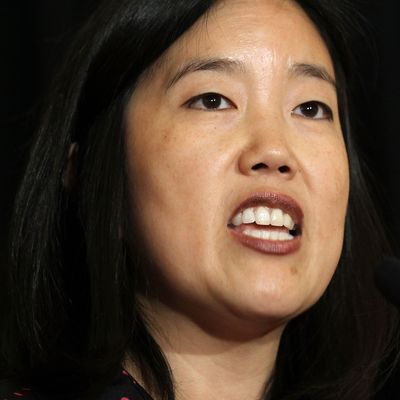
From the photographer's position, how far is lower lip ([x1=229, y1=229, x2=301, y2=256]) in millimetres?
1154

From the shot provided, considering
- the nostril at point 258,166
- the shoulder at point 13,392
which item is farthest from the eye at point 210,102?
the shoulder at point 13,392

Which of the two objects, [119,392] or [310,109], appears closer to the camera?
[119,392]

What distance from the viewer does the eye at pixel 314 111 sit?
1264 millimetres

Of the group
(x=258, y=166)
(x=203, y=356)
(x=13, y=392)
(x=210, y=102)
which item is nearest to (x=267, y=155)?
(x=258, y=166)

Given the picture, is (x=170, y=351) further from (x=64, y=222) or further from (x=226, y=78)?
(x=226, y=78)

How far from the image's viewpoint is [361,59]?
1.65 meters

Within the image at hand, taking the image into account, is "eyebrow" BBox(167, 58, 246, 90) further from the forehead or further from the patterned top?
the patterned top

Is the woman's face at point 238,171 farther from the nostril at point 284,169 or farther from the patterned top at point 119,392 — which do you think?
the patterned top at point 119,392

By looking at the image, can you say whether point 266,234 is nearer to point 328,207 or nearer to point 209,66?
point 328,207

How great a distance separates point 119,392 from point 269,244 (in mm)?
283

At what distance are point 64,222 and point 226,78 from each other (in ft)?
1.12

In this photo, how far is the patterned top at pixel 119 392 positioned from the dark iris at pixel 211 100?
0.39 metres

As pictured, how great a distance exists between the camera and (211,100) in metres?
1.22

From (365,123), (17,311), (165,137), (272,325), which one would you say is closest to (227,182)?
(165,137)
